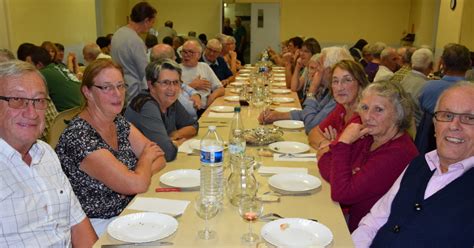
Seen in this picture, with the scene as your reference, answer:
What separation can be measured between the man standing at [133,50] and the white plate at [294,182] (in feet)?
8.37

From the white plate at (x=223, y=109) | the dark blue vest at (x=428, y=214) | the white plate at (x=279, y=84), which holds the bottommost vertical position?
the white plate at (x=279, y=84)

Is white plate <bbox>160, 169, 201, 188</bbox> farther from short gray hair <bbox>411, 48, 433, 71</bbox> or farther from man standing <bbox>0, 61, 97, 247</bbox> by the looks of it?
short gray hair <bbox>411, 48, 433, 71</bbox>

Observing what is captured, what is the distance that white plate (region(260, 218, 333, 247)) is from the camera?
1.47 meters

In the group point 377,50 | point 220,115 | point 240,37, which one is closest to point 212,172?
point 220,115

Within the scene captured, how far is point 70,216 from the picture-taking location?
166 cm

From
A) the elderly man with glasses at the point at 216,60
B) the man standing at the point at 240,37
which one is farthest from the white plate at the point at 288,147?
the man standing at the point at 240,37

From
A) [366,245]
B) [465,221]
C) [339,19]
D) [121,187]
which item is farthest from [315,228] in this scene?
[339,19]

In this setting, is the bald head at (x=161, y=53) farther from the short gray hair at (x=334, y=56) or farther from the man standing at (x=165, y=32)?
the man standing at (x=165, y=32)

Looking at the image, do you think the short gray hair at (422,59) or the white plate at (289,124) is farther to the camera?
the short gray hair at (422,59)

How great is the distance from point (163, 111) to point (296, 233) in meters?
1.57

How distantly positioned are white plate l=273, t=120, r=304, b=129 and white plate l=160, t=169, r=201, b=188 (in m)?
1.26

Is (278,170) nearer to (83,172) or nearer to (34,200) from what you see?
(83,172)

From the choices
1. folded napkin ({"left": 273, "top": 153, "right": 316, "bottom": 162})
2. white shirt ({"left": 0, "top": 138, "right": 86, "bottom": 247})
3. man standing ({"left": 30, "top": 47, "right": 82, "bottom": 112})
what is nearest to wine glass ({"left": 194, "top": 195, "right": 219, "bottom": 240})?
white shirt ({"left": 0, "top": 138, "right": 86, "bottom": 247})

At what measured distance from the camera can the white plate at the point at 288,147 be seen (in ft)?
8.44
